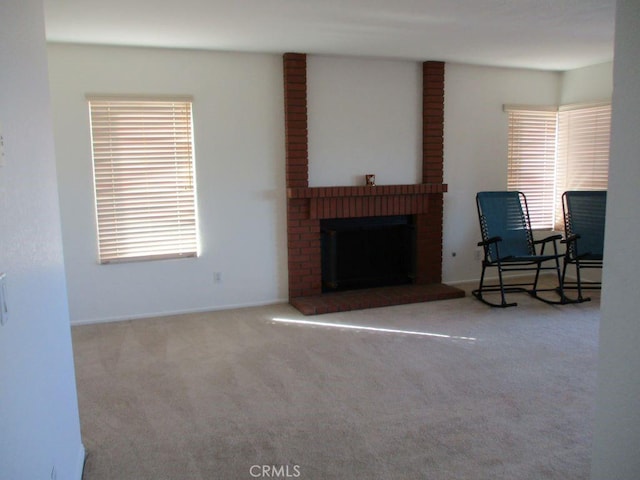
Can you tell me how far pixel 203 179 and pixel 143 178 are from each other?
0.52 m

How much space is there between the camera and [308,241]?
17.1ft

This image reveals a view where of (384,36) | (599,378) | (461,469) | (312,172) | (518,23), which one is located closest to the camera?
(599,378)

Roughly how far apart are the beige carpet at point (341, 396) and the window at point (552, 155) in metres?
1.95

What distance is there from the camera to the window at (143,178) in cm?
457

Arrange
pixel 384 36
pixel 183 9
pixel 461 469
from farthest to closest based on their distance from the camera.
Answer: pixel 384 36 → pixel 183 9 → pixel 461 469

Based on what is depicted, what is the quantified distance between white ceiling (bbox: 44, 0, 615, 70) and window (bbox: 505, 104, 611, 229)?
3.18 feet

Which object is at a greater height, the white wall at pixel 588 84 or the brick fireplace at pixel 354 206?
the white wall at pixel 588 84

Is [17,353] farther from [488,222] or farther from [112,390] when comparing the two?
[488,222]

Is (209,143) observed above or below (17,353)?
above

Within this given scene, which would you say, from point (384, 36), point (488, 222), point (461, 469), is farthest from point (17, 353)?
point (488, 222)

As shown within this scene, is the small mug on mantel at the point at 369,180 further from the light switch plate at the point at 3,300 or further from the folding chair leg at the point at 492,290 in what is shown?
the light switch plate at the point at 3,300

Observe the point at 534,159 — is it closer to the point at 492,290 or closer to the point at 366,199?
the point at 492,290

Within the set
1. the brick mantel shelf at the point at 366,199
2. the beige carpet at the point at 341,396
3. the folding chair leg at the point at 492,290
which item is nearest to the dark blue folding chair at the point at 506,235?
the folding chair leg at the point at 492,290

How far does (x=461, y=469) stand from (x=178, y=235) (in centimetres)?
333
